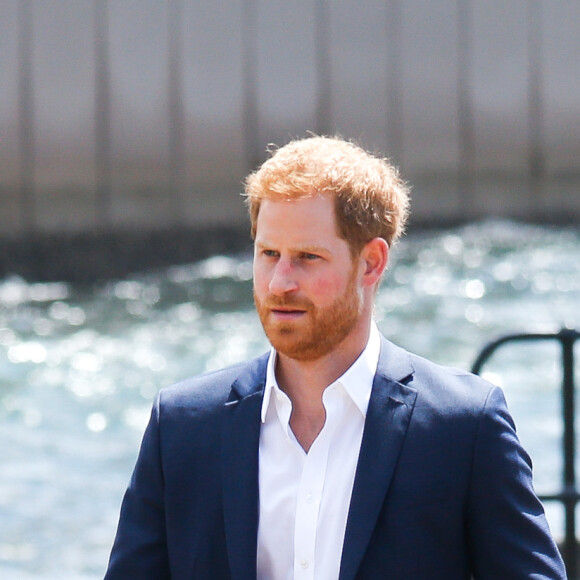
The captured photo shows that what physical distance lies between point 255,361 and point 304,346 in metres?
0.21

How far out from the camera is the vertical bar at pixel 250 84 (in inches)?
678

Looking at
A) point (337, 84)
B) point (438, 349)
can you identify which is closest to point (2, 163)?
point (337, 84)

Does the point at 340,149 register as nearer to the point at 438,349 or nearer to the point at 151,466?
the point at 151,466

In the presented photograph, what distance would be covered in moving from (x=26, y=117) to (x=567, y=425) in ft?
45.9

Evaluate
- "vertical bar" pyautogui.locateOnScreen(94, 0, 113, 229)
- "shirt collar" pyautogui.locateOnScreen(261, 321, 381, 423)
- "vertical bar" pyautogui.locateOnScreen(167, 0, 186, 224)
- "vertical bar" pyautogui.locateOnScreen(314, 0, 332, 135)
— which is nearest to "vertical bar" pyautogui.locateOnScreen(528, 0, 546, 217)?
"vertical bar" pyautogui.locateOnScreen(314, 0, 332, 135)

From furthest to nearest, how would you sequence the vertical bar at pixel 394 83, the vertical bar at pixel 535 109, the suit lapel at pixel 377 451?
1. the vertical bar at pixel 535 109
2. the vertical bar at pixel 394 83
3. the suit lapel at pixel 377 451

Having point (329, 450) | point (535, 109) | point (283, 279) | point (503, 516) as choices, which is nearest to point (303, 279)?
point (283, 279)

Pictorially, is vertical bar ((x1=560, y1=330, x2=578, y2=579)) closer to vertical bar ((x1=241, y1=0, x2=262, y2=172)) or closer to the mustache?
the mustache

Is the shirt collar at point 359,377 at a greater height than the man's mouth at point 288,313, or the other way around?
the man's mouth at point 288,313

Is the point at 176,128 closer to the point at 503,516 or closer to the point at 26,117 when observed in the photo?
the point at 26,117

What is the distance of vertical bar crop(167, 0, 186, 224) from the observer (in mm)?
17156

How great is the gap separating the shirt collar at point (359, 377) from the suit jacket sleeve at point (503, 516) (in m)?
0.22

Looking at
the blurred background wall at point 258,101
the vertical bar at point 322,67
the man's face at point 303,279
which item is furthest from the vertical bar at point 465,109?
the man's face at point 303,279

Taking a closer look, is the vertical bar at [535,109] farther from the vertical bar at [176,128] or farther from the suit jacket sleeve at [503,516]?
the suit jacket sleeve at [503,516]
